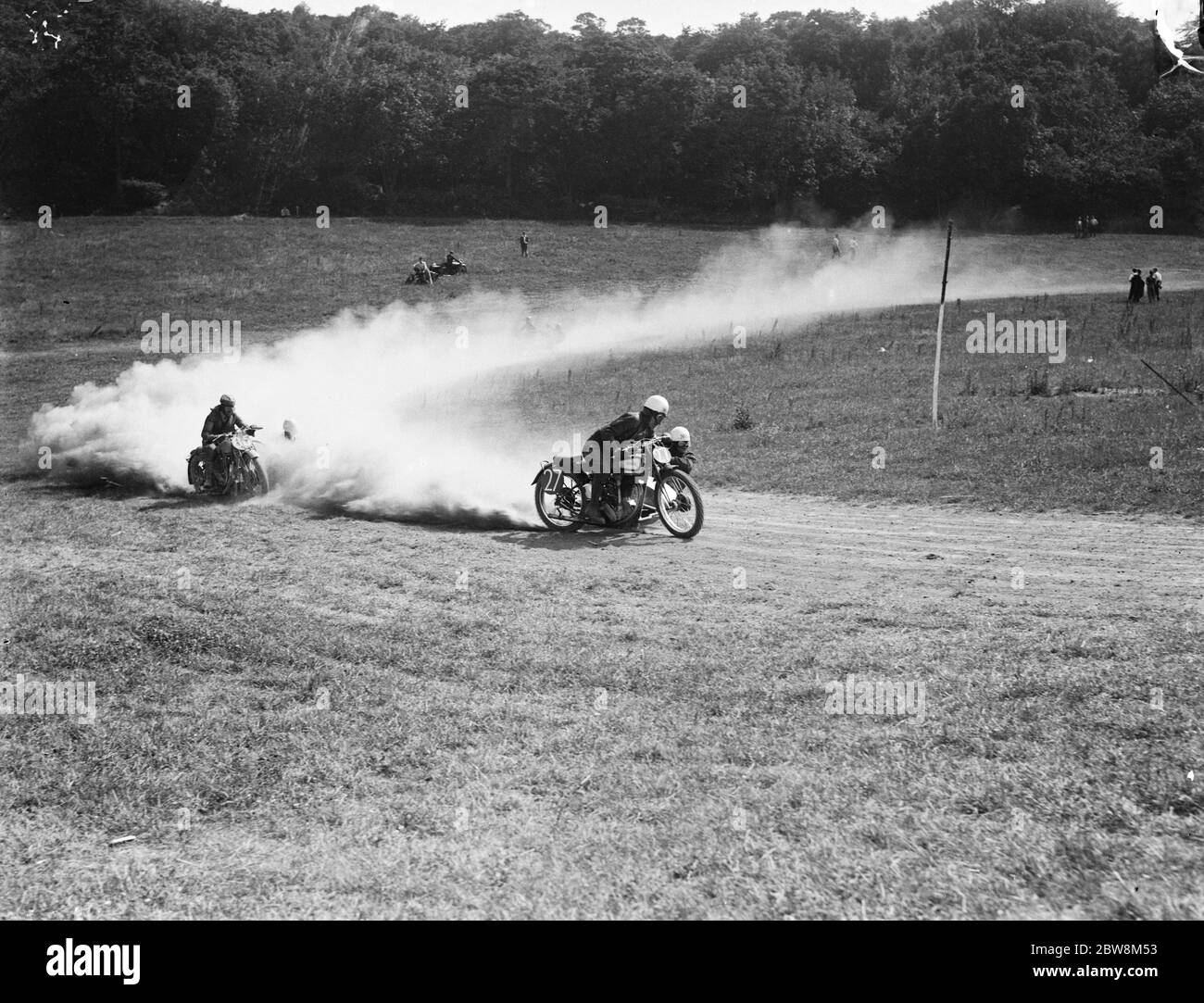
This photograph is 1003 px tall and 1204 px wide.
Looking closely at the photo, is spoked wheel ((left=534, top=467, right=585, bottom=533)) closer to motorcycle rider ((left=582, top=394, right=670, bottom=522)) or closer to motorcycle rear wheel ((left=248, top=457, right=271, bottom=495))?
motorcycle rider ((left=582, top=394, right=670, bottom=522))

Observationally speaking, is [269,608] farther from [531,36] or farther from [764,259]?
[531,36]

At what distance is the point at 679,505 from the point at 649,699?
20.8 feet

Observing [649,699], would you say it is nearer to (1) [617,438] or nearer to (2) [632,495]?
(2) [632,495]

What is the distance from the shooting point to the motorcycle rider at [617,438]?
1422 centimetres

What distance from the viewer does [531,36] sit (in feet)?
245

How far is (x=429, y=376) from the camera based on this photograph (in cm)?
3284

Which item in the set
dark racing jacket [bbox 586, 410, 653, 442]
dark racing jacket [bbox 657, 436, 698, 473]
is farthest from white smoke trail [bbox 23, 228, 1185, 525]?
dark racing jacket [bbox 657, 436, 698, 473]

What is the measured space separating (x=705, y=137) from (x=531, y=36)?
18804 mm

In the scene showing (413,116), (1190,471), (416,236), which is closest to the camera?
(1190,471)

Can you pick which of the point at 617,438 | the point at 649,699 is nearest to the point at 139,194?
the point at 617,438

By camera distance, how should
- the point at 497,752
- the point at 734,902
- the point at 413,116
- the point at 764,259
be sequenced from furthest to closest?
the point at 413,116 → the point at 764,259 → the point at 497,752 → the point at 734,902

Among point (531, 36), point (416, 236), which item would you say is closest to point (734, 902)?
point (416, 236)

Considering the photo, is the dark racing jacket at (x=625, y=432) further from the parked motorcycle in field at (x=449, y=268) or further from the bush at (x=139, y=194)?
the bush at (x=139, y=194)

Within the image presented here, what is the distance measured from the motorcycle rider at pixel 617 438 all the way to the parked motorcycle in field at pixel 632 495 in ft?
0.25
